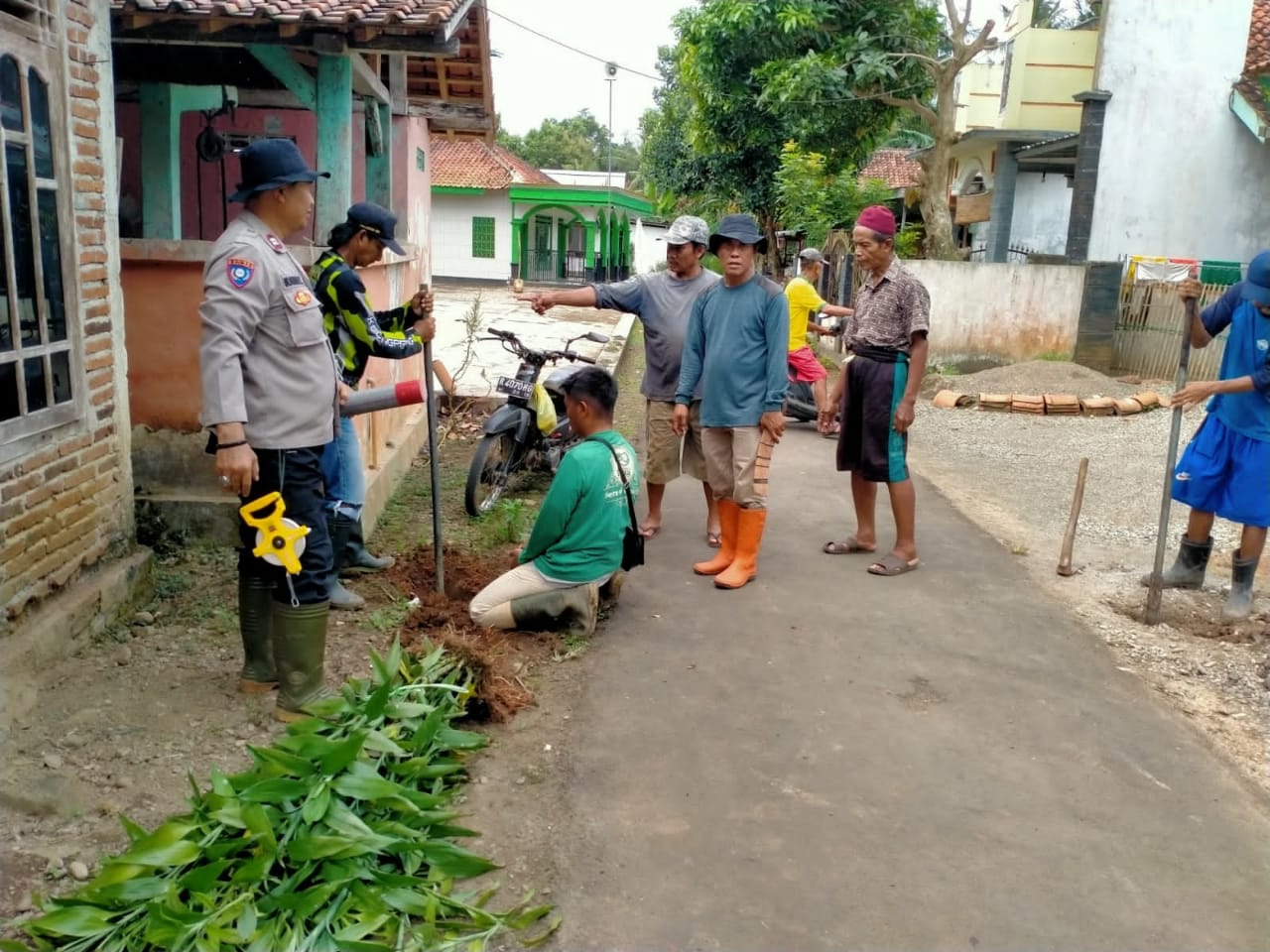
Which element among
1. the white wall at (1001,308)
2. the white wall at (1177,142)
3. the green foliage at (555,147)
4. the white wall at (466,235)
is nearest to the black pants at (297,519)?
the white wall at (1001,308)

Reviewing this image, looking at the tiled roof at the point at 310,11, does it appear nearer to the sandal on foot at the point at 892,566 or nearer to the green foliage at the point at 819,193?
the sandal on foot at the point at 892,566

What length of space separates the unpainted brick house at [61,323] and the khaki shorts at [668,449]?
2766 millimetres

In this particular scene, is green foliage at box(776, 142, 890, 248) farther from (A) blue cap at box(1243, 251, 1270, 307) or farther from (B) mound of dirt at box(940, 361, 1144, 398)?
(A) blue cap at box(1243, 251, 1270, 307)

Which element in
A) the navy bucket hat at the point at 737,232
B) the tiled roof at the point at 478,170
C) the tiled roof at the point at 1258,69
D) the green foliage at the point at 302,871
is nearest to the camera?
the green foliage at the point at 302,871

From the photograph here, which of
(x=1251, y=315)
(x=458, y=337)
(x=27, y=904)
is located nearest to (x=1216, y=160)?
(x=458, y=337)

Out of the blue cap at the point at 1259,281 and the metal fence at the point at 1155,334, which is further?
the metal fence at the point at 1155,334

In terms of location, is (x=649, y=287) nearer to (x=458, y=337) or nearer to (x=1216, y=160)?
(x=458, y=337)

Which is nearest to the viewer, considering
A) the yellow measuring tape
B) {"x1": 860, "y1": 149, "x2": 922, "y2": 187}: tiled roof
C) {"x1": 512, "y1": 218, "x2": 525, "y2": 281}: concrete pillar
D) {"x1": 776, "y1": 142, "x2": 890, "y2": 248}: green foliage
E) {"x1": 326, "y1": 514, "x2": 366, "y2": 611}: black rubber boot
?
the yellow measuring tape

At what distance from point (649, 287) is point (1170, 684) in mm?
Answer: 3280

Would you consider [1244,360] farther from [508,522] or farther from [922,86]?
[922,86]

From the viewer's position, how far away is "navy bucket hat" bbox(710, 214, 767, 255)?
18.1 feet

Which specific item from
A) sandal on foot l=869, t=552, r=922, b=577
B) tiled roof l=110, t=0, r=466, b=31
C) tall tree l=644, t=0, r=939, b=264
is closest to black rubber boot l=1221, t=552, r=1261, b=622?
sandal on foot l=869, t=552, r=922, b=577

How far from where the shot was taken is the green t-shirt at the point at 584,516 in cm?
460

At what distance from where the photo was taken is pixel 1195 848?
10.8 feet
